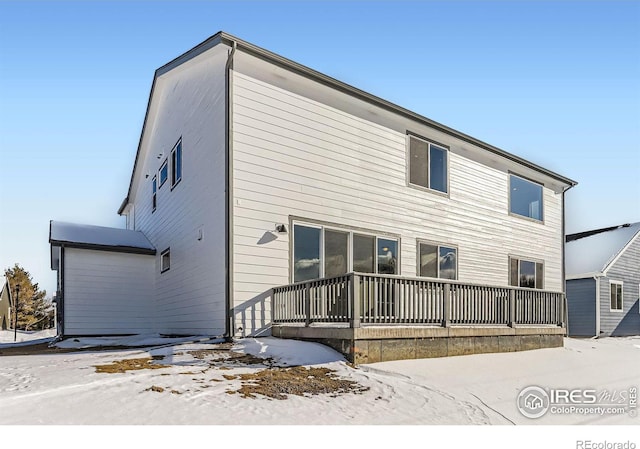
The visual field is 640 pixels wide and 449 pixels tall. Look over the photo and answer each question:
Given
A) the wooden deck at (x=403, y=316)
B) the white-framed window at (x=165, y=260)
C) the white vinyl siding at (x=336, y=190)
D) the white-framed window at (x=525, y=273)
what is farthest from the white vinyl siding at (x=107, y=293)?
the white-framed window at (x=525, y=273)

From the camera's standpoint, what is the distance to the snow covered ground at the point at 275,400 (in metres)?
4.67

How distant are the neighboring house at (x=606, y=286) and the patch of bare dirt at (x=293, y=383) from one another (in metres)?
18.3

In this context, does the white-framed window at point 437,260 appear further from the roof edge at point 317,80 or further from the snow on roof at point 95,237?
the snow on roof at point 95,237

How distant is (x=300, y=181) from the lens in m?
10.3

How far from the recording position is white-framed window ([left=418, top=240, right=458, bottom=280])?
12.4m

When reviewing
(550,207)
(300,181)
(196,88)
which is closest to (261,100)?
(300,181)

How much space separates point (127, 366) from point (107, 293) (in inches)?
295

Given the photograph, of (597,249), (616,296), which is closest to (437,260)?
(616,296)

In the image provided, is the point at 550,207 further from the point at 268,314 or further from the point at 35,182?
the point at 35,182

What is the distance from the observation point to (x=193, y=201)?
11391 millimetres

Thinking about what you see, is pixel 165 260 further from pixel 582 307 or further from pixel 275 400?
pixel 582 307

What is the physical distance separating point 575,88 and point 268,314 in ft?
24.1
